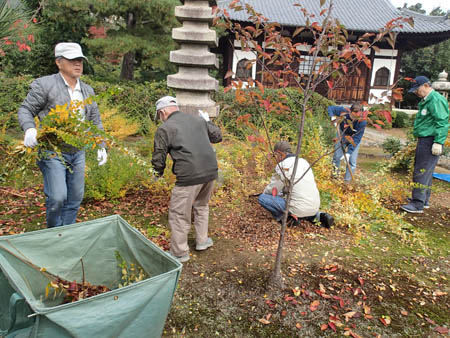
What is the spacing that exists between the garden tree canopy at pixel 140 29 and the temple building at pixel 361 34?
14.0 feet

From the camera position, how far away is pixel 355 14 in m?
16.7

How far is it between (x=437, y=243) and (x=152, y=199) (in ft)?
11.0

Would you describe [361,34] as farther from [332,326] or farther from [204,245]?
[332,326]

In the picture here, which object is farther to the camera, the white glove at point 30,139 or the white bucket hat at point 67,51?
the white bucket hat at point 67,51

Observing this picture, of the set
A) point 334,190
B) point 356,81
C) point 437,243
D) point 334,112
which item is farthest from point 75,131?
point 356,81

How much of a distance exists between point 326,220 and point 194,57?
2344mm

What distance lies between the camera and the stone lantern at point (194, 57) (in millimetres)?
3988

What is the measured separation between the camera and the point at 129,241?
2189 mm

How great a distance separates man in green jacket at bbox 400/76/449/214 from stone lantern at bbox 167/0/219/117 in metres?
2.53

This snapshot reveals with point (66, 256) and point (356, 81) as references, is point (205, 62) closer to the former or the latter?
point (66, 256)

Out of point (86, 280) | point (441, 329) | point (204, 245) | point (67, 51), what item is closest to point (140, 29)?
point (67, 51)

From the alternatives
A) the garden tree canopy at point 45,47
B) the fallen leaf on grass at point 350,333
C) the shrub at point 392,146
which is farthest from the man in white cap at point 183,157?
the garden tree canopy at point 45,47

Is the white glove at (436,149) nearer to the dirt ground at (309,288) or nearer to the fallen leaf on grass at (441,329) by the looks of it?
the dirt ground at (309,288)

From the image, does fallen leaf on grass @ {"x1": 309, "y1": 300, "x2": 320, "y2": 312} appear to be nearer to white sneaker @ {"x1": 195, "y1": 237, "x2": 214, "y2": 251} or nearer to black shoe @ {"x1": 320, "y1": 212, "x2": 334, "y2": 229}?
white sneaker @ {"x1": 195, "y1": 237, "x2": 214, "y2": 251}
